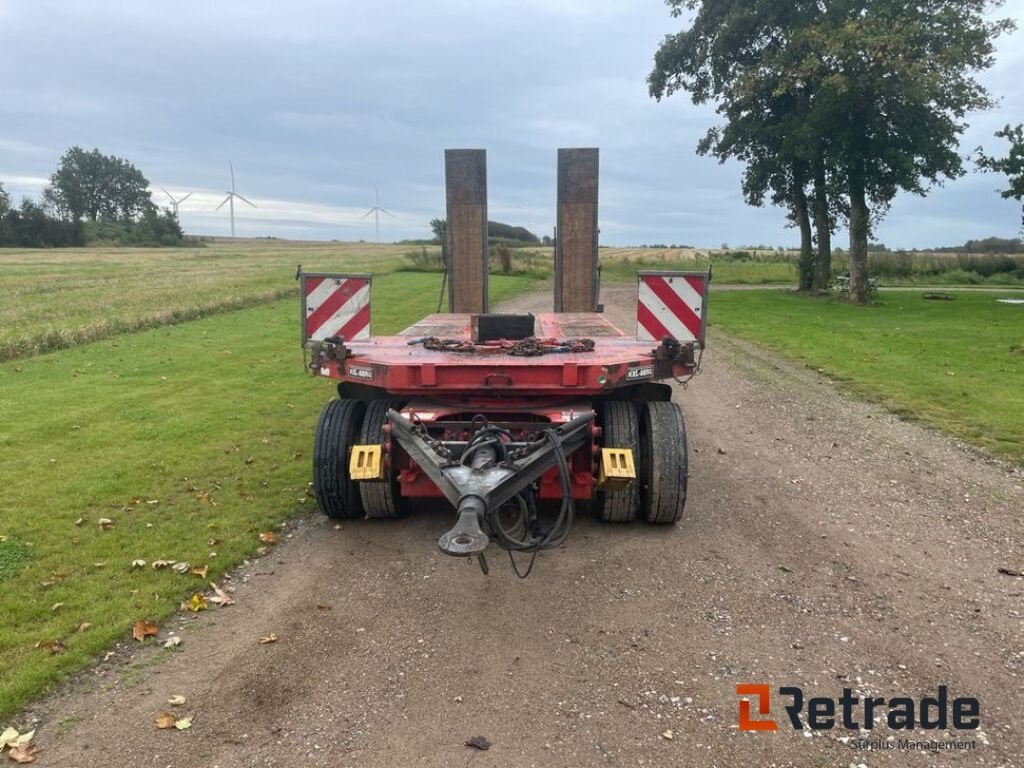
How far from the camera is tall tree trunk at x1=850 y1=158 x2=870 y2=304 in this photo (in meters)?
22.8

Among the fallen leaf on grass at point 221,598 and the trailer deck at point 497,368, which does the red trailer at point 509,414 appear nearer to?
the trailer deck at point 497,368

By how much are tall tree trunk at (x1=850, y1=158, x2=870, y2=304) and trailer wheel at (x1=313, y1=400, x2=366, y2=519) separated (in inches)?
872

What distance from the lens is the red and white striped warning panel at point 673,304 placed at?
207 inches

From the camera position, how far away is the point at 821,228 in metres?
26.8

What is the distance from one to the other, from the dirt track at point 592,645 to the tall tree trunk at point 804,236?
81.0 feet

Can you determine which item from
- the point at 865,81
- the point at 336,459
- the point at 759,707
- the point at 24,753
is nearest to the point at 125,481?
the point at 336,459

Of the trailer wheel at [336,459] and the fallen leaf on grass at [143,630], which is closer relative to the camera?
the fallen leaf on grass at [143,630]

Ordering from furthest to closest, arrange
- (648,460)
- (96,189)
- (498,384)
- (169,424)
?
(96,189), (169,424), (648,460), (498,384)

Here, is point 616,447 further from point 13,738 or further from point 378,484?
point 13,738

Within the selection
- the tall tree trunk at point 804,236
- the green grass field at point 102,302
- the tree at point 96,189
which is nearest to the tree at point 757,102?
the tall tree trunk at point 804,236

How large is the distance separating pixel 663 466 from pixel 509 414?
1073 mm

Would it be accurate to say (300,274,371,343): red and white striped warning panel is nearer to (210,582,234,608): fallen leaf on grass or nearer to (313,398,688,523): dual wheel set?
→ (313,398,688,523): dual wheel set

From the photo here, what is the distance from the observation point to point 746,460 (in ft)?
22.1

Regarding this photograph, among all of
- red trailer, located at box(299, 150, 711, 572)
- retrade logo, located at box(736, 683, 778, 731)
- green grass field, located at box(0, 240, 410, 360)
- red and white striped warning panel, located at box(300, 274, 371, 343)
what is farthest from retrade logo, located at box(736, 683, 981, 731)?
green grass field, located at box(0, 240, 410, 360)
